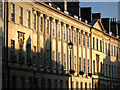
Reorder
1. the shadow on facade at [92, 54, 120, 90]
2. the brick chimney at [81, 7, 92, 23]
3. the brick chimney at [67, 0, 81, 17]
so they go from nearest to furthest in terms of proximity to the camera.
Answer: the brick chimney at [67, 0, 81, 17]
the brick chimney at [81, 7, 92, 23]
the shadow on facade at [92, 54, 120, 90]

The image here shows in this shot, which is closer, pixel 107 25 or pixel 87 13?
pixel 87 13

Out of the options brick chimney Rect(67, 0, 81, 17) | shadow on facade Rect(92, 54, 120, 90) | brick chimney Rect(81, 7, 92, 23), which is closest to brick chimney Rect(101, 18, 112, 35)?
shadow on facade Rect(92, 54, 120, 90)

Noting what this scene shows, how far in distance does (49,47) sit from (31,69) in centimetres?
768

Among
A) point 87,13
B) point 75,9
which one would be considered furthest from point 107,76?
point 75,9

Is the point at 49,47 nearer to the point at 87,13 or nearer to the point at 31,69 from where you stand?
the point at 31,69

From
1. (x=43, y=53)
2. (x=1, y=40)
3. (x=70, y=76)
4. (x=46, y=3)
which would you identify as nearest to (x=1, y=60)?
(x=1, y=40)

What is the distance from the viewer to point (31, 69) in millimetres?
55688

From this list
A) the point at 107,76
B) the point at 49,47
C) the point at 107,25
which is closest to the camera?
the point at 49,47

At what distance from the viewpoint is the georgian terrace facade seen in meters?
51.4

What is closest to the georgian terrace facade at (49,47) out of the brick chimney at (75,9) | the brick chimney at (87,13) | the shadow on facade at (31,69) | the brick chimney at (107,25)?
the shadow on facade at (31,69)

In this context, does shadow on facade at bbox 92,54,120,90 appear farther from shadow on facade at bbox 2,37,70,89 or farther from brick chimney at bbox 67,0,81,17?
shadow on facade at bbox 2,37,70,89

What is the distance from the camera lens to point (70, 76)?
70.1 meters

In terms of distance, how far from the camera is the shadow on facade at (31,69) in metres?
49.6

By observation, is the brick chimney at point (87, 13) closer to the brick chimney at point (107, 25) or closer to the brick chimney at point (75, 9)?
the brick chimney at point (75, 9)
